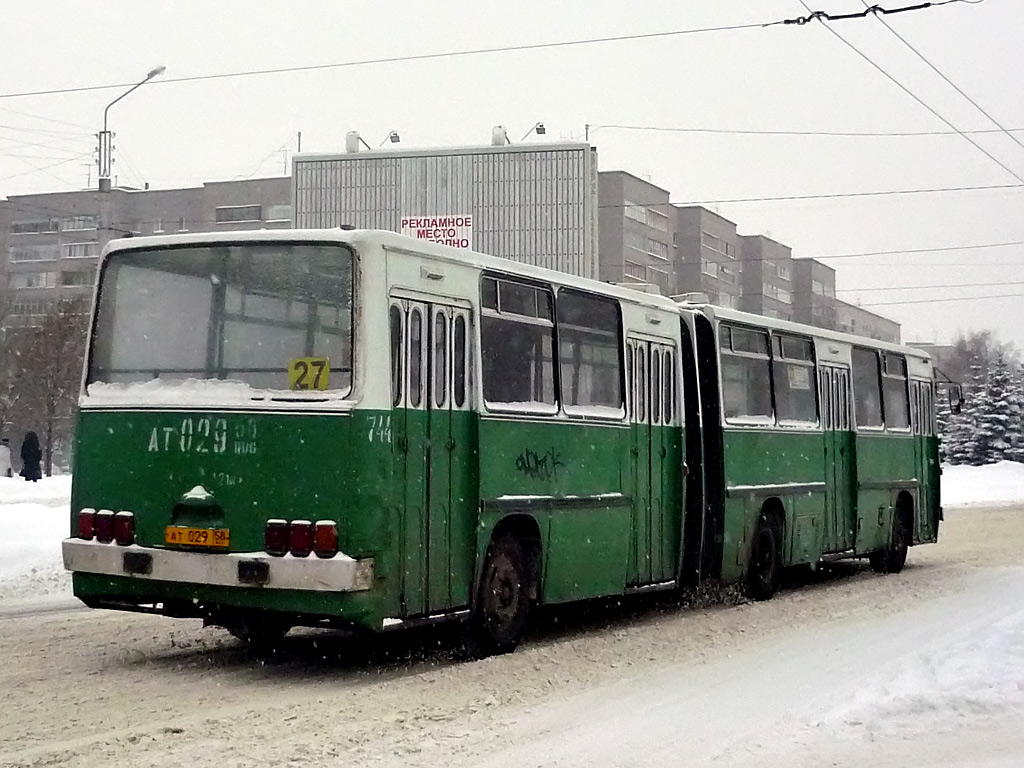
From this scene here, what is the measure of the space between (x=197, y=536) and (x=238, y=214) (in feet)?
278

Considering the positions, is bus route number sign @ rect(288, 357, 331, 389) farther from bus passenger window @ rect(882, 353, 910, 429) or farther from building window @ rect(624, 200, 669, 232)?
building window @ rect(624, 200, 669, 232)

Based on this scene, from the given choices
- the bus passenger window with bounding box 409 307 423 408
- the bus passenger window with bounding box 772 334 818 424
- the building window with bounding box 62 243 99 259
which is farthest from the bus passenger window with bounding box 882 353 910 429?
the building window with bounding box 62 243 99 259

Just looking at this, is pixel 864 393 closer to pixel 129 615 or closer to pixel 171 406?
pixel 129 615

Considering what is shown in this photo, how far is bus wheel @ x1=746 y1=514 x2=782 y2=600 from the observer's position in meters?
16.0

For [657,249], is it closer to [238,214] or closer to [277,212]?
[277,212]

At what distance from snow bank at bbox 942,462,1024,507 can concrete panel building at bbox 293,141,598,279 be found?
16.4 m

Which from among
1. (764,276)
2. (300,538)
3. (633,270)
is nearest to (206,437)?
(300,538)

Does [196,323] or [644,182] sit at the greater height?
[644,182]

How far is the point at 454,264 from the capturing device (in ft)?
34.9

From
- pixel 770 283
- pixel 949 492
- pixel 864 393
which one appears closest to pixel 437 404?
pixel 864 393

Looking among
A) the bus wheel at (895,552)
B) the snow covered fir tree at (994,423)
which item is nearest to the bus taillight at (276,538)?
the bus wheel at (895,552)

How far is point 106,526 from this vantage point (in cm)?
1020

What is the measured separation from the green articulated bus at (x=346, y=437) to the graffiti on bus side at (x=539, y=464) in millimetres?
23

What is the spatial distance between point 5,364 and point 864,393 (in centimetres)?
4698
